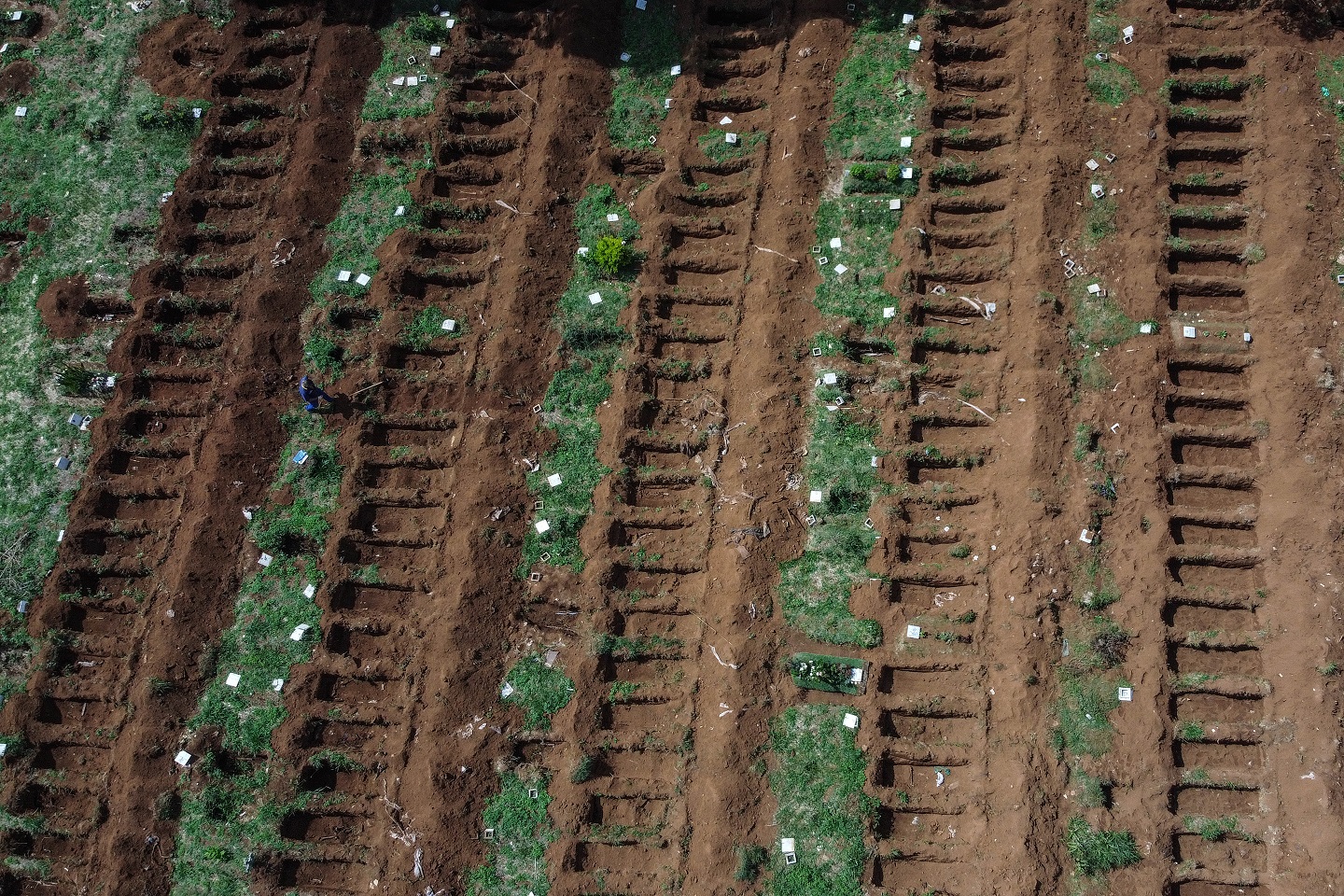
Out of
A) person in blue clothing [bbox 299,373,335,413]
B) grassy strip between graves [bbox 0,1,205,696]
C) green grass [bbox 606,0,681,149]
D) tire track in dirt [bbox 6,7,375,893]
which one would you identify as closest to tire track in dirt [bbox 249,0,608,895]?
green grass [bbox 606,0,681,149]

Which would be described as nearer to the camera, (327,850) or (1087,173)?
(327,850)

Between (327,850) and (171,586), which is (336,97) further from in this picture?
(327,850)

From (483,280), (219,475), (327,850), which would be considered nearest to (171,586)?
(219,475)

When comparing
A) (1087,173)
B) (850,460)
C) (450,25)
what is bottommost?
(850,460)

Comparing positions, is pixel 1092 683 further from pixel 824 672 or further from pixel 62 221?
pixel 62 221

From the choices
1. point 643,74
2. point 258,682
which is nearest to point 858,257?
point 643,74

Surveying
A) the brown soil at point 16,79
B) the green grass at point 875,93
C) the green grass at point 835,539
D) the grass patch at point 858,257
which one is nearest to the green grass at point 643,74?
the green grass at point 875,93

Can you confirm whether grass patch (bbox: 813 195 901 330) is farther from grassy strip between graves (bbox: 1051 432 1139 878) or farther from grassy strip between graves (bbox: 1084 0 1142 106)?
grassy strip between graves (bbox: 1084 0 1142 106)
